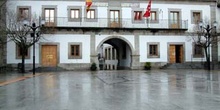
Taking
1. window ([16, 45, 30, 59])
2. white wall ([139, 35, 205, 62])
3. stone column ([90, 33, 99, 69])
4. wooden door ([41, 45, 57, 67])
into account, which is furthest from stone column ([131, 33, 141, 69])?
window ([16, 45, 30, 59])

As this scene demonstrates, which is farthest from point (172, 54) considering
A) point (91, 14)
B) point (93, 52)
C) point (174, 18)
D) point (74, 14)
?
point (74, 14)

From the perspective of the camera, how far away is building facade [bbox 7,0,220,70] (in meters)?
32.2

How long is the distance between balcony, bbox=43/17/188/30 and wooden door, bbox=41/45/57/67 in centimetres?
247

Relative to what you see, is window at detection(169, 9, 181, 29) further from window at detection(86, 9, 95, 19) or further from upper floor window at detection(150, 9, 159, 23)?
window at detection(86, 9, 95, 19)

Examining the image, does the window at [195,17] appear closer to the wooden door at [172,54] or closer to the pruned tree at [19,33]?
the wooden door at [172,54]

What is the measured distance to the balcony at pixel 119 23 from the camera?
3259 cm

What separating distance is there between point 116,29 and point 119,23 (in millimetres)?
873

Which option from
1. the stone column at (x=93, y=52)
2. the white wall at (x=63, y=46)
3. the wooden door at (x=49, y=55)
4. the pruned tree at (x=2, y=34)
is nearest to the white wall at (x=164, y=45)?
the stone column at (x=93, y=52)

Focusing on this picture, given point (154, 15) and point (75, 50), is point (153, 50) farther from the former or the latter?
point (75, 50)

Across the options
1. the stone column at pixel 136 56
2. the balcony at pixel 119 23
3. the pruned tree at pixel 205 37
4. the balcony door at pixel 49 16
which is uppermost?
the balcony door at pixel 49 16

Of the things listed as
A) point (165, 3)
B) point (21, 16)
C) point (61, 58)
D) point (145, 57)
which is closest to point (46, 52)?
point (61, 58)

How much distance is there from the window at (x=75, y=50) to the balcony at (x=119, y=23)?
2068 mm

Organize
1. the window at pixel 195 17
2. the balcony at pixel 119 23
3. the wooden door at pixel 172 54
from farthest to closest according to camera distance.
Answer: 1. the window at pixel 195 17
2. the wooden door at pixel 172 54
3. the balcony at pixel 119 23

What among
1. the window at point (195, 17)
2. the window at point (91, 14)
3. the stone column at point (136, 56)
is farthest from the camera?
the window at point (195, 17)
